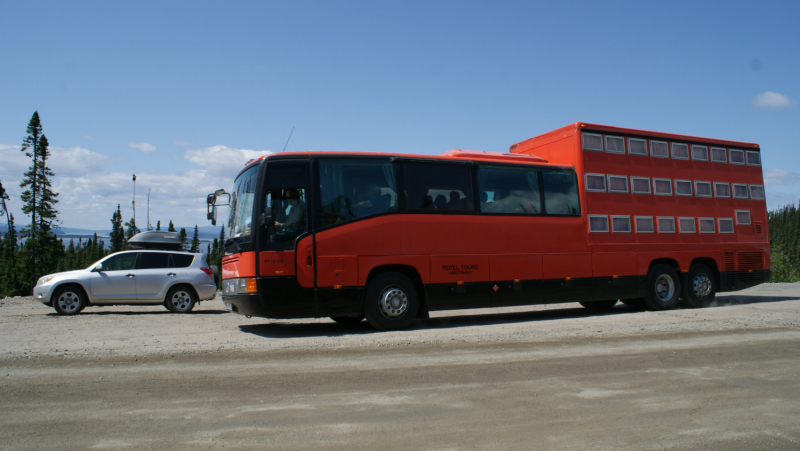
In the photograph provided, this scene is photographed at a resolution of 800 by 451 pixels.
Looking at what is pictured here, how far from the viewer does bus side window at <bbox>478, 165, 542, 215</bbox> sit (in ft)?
39.2

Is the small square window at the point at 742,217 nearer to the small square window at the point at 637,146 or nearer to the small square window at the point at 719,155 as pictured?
the small square window at the point at 719,155

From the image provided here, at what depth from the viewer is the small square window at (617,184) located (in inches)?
533

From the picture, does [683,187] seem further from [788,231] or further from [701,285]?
[788,231]

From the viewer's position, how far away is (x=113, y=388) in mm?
6043

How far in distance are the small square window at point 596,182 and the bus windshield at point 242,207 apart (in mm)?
7487

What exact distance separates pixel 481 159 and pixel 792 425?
8.12 meters

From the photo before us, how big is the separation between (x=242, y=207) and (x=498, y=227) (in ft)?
16.8

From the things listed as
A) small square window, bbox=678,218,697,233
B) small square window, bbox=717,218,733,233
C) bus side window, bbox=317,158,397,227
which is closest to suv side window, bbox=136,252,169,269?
bus side window, bbox=317,158,397,227

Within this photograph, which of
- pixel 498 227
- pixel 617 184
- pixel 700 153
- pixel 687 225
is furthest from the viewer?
pixel 700 153

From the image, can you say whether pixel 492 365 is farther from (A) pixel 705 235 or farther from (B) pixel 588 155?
(A) pixel 705 235

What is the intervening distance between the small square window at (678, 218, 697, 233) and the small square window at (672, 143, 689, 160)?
5.28 ft

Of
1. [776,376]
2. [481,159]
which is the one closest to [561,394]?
[776,376]

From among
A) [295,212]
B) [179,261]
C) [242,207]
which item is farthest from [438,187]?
[179,261]

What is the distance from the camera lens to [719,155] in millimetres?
15500
